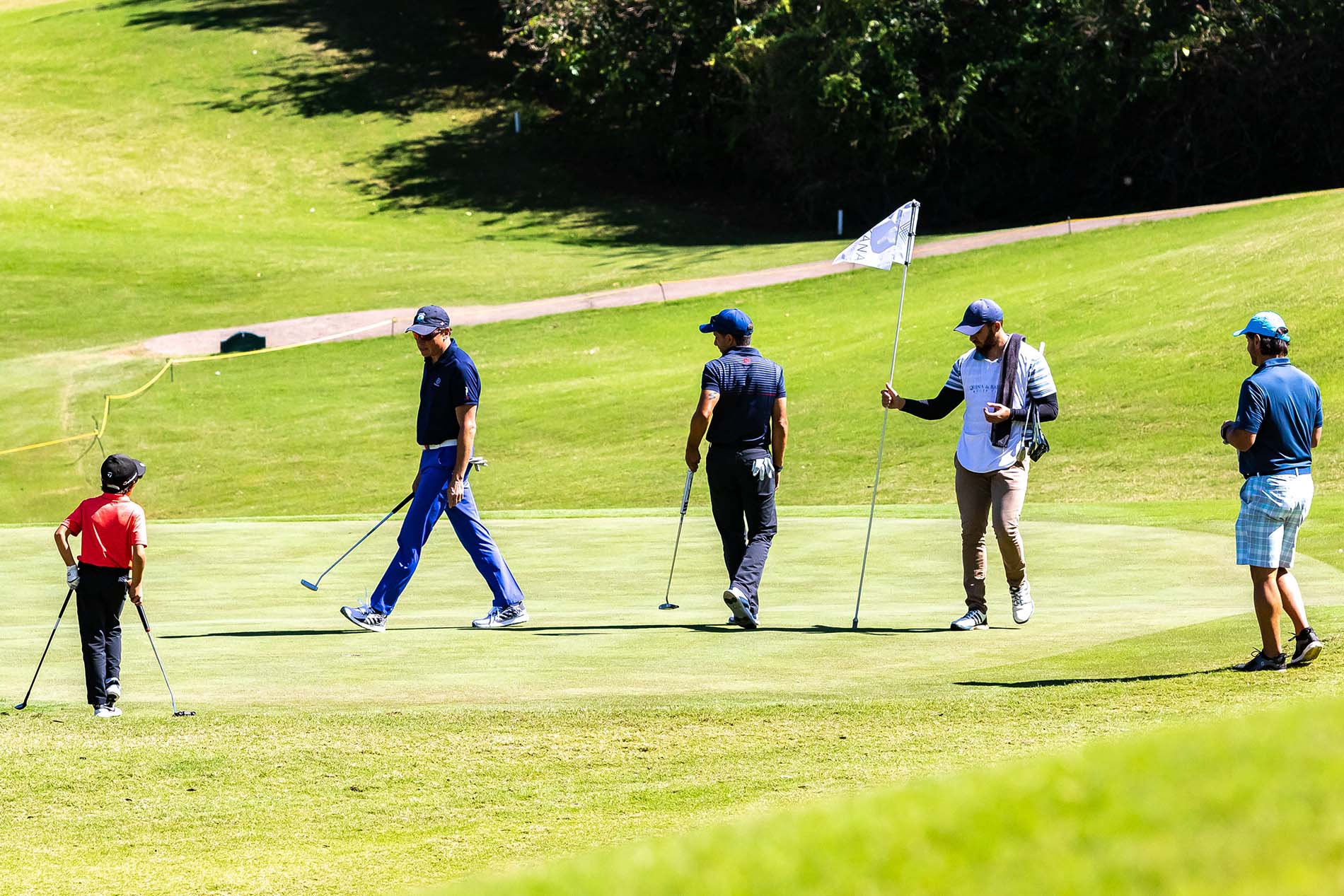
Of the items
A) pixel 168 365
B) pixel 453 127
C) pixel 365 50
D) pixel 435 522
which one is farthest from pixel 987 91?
pixel 435 522

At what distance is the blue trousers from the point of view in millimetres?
10898

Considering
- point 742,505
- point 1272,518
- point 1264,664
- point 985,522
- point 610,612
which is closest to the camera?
point 1264,664

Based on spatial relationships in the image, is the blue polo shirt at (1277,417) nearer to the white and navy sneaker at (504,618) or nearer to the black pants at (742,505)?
the black pants at (742,505)

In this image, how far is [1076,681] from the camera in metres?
8.43

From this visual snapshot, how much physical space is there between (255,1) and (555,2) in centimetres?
2332

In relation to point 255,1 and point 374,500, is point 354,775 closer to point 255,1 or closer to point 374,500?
point 374,500

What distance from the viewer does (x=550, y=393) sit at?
96.8ft

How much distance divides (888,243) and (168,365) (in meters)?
22.6

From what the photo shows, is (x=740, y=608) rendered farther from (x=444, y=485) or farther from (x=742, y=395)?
(x=444, y=485)

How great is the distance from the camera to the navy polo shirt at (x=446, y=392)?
1085 cm

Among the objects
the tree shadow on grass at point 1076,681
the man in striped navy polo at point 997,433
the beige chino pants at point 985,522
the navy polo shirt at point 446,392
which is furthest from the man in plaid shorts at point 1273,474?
the navy polo shirt at point 446,392

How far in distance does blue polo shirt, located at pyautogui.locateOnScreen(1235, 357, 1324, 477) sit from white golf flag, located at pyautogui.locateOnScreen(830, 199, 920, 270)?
4.04 metres

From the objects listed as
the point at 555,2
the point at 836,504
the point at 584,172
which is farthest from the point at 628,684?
the point at 584,172

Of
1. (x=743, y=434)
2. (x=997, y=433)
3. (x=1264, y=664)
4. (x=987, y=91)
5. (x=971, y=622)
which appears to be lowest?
(x=971, y=622)
